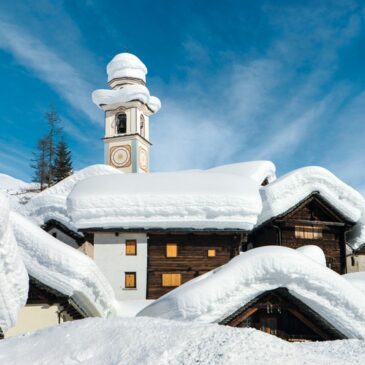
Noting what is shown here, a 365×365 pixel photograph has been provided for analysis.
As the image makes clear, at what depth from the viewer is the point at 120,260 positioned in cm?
1958

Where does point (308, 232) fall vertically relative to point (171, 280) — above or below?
above

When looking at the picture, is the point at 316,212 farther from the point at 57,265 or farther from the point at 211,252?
the point at 57,265

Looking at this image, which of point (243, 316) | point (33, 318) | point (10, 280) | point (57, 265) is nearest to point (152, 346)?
point (10, 280)

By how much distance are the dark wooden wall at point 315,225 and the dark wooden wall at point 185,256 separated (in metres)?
3.76

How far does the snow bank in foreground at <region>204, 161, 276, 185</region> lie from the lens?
2605 centimetres

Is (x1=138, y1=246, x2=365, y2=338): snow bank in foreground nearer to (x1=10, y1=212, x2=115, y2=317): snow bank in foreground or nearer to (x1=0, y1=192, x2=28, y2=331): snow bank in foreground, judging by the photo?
(x1=0, y1=192, x2=28, y2=331): snow bank in foreground

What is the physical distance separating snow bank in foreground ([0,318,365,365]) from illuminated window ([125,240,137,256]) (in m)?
14.2

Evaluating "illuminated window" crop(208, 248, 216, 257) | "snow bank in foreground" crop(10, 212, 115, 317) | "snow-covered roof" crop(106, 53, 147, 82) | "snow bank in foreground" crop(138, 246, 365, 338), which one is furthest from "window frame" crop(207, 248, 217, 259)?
"snow-covered roof" crop(106, 53, 147, 82)

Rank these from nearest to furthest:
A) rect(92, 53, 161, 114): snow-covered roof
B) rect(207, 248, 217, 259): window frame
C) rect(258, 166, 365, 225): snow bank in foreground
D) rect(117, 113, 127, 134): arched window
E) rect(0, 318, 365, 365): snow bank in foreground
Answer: rect(0, 318, 365, 365): snow bank in foreground < rect(207, 248, 217, 259): window frame < rect(258, 166, 365, 225): snow bank in foreground < rect(92, 53, 161, 114): snow-covered roof < rect(117, 113, 127, 134): arched window

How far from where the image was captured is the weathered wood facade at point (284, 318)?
8.58 m

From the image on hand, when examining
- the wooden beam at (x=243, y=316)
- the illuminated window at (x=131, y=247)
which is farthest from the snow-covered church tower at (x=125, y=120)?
the wooden beam at (x=243, y=316)

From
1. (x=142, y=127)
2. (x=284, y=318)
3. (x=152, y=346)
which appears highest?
(x=142, y=127)

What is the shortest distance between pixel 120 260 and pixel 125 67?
22.4 m

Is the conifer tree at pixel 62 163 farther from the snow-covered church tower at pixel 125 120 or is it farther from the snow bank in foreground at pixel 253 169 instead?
the snow bank in foreground at pixel 253 169
